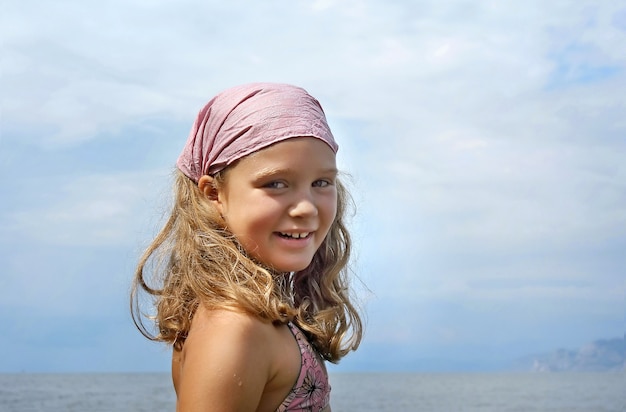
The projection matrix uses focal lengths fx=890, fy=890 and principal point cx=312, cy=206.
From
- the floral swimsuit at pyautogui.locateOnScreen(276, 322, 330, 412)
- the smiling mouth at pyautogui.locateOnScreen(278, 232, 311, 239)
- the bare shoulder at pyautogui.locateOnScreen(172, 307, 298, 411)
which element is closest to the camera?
the bare shoulder at pyautogui.locateOnScreen(172, 307, 298, 411)

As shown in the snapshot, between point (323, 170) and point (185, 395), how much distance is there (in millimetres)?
777

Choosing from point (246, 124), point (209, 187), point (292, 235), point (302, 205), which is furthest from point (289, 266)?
point (246, 124)

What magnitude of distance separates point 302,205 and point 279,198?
75 millimetres

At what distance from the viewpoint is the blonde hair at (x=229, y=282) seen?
2584 mm

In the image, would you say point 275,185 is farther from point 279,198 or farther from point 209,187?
point 209,187

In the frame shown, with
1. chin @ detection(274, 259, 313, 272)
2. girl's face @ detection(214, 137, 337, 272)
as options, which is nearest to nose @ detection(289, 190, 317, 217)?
girl's face @ detection(214, 137, 337, 272)

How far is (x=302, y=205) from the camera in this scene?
264 cm

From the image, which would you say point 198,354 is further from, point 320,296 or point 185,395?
point 320,296

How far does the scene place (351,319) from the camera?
124 inches

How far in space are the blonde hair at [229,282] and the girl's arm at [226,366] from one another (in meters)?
0.07

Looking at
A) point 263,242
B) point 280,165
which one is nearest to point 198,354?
point 263,242

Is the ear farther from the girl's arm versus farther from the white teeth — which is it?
the girl's arm

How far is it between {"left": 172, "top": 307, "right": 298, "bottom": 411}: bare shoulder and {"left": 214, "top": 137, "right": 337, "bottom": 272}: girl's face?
266mm

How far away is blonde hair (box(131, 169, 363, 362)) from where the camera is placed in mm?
2584
